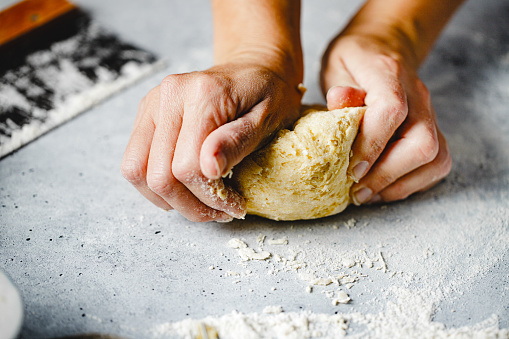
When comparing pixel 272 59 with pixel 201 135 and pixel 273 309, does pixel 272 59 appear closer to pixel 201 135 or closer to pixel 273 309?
pixel 201 135

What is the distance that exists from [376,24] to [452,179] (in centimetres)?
60

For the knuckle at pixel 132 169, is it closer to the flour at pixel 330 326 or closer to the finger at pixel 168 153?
the finger at pixel 168 153

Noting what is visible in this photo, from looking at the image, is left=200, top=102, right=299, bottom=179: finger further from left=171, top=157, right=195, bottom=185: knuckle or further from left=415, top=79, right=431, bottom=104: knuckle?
left=415, top=79, right=431, bottom=104: knuckle

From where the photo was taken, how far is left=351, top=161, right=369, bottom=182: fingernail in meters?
1.18

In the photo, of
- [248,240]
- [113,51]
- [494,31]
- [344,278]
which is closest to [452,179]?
[344,278]

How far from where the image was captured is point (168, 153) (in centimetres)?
100

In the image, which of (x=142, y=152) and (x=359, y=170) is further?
(x=359, y=170)

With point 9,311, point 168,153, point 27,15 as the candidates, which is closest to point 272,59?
point 168,153

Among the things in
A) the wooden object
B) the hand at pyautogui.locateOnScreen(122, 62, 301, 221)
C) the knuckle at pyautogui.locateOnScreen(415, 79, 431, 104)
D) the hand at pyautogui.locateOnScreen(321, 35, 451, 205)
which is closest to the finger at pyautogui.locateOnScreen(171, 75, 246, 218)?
the hand at pyautogui.locateOnScreen(122, 62, 301, 221)

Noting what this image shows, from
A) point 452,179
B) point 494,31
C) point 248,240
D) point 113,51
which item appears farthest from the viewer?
point 494,31

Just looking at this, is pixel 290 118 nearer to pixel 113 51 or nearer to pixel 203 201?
pixel 203 201

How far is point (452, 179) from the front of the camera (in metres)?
1.41

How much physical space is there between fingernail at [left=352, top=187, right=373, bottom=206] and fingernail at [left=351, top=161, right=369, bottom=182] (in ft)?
0.22

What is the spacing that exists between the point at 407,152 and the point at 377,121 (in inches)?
5.4
